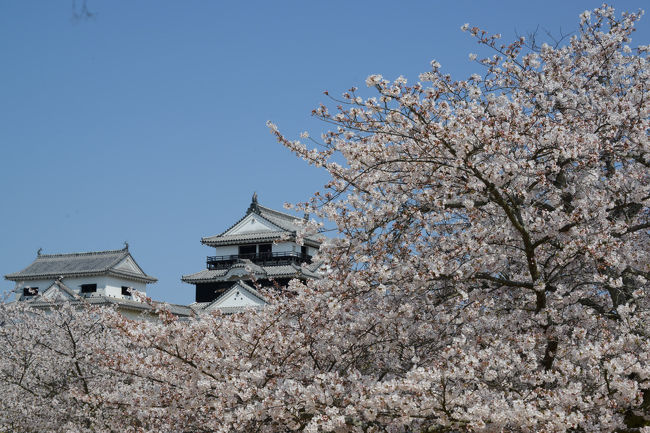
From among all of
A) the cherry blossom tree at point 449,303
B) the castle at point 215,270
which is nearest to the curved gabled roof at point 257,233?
the castle at point 215,270

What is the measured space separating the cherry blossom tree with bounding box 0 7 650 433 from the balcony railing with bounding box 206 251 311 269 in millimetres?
31067

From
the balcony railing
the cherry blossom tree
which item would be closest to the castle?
the balcony railing

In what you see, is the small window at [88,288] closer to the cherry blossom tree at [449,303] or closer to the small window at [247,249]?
the small window at [247,249]

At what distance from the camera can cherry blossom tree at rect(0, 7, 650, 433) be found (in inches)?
233

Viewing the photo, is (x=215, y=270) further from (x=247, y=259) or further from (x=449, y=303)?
(x=449, y=303)

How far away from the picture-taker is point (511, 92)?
9414mm

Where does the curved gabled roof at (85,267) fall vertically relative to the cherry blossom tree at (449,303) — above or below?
above

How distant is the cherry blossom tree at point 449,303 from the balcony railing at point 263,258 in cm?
3107

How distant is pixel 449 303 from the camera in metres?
7.38

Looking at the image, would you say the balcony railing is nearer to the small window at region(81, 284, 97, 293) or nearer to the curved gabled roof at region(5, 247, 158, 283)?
the curved gabled roof at region(5, 247, 158, 283)

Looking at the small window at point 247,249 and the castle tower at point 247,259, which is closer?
the castle tower at point 247,259

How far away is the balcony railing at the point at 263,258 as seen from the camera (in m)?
39.3

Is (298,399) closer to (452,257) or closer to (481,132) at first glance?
(452,257)

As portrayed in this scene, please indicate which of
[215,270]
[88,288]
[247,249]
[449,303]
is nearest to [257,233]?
[247,249]
